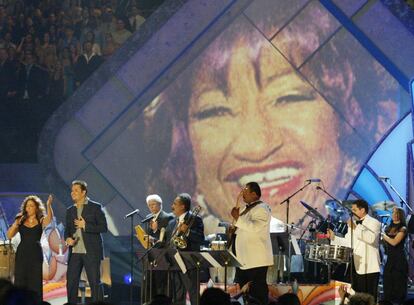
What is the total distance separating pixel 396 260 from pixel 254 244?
2.74m

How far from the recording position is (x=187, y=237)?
39.7ft

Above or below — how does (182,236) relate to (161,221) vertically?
below

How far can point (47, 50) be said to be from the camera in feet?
54.9

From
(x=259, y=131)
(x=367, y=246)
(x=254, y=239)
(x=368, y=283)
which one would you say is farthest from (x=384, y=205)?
(x=254, y=239)

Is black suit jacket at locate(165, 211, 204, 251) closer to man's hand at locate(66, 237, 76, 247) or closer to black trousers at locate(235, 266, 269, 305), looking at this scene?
black trousers at locate(235, 266, 269, 305)

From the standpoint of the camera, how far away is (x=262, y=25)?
16.0m

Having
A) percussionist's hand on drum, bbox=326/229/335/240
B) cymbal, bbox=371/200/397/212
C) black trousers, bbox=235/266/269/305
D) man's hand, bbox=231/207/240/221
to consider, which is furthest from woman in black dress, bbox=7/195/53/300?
cymbal, bbox=371/200/397/212

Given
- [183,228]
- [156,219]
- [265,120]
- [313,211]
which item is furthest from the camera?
[265,120]

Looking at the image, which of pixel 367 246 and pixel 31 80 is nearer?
pixel 367 246

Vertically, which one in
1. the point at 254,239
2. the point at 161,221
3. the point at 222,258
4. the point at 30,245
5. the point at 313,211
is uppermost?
the point at 313,211

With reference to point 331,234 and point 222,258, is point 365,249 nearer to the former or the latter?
point 331,234

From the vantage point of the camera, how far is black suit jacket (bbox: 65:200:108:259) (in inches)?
487

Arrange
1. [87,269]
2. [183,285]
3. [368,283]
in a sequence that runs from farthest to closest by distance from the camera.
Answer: [183,285] < [87,269] < [368,283]

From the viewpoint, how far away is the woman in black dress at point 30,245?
12.1 meters
